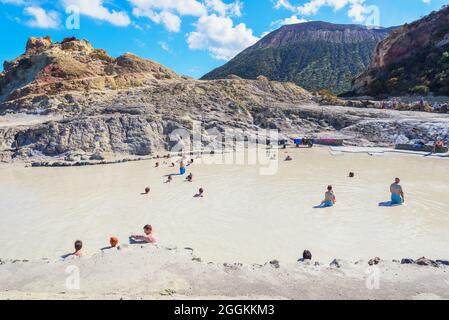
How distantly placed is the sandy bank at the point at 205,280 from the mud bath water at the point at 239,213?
1.33 metres

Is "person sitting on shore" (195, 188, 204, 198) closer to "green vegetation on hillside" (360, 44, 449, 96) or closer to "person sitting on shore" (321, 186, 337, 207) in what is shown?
"person sitting on shore" (321, 186, 337, 207)

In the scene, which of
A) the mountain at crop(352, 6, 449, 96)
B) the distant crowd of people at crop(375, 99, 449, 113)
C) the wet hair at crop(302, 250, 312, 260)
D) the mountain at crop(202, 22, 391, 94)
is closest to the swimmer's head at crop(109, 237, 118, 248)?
the wet hair at crop(302, 250, 312, 260)

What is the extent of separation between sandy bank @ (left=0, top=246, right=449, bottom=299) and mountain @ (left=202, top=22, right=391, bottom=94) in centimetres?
6595

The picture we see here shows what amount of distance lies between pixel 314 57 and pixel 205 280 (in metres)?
88.2

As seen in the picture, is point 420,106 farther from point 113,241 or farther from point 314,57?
point 314,57

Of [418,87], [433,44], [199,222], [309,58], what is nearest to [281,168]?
[199,222]

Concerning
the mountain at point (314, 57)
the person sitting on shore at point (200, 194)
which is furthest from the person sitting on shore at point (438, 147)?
the mountain at point (314, 57)

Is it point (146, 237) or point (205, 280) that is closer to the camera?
point (205, 280)

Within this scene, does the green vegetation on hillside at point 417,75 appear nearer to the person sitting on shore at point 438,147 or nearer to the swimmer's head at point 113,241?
the person sitting on shore at point 438,147

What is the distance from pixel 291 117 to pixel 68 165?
19079 mm

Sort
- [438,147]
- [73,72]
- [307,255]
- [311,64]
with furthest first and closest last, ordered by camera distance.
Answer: [311,64] < [73,72] < [438,147] < [307,255]

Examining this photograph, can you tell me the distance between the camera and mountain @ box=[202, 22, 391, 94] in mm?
76250

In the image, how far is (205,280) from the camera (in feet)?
21.4

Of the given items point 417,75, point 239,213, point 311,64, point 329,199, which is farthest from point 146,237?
point 311,64
